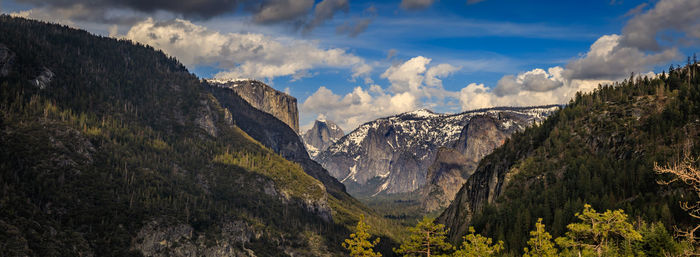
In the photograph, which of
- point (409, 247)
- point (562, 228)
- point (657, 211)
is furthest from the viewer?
point (562, 228)

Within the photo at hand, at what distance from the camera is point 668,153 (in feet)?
624

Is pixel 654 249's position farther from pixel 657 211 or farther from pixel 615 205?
pixel 615 205

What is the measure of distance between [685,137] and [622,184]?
110 feet

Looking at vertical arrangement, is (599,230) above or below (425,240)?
above

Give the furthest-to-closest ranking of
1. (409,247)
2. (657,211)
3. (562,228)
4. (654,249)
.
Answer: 1. (562,228)
2. (657,211)
3. (654,249)
4. (409,247)

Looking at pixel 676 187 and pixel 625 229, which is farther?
pixel 676 187

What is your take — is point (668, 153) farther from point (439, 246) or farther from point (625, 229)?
point (439, 246)

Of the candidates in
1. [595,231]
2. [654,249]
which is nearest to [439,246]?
[595,231]

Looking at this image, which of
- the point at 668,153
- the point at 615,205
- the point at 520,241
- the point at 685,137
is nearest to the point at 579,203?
the point at 615,205

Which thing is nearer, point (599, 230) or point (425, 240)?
point (425, 240)

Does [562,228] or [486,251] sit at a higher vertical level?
[486,251]

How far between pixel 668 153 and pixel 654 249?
14922 centimetres

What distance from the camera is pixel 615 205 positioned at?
183625 millimetres

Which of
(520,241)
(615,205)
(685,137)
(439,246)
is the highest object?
(685,137)
